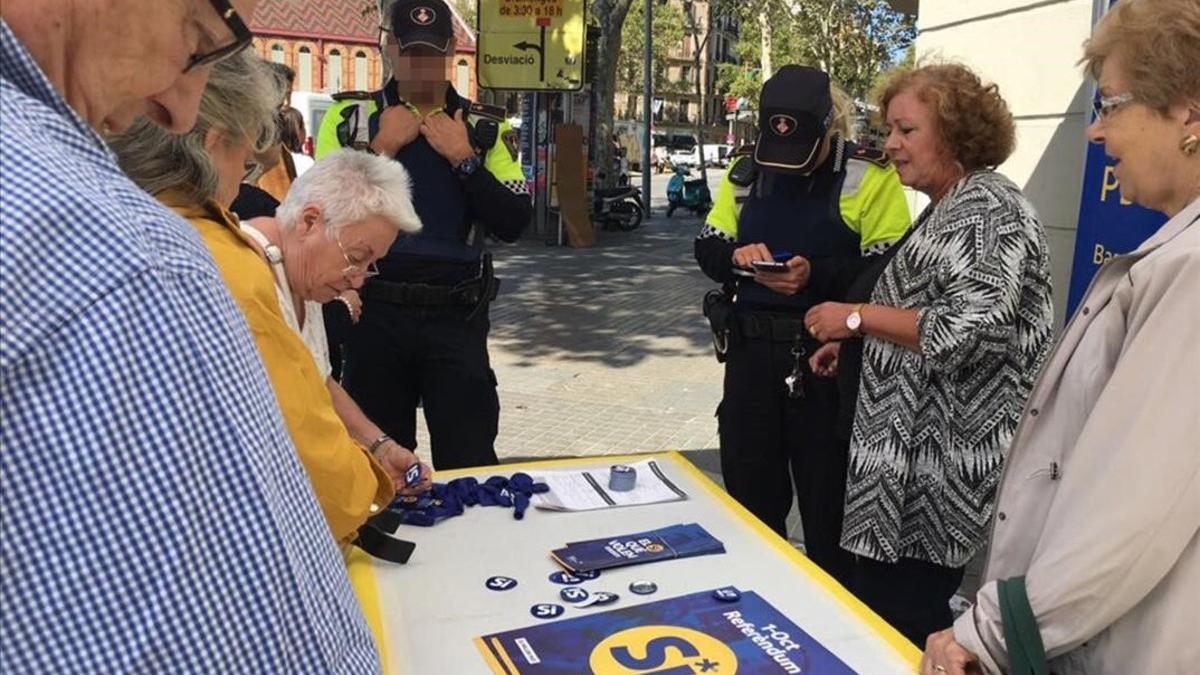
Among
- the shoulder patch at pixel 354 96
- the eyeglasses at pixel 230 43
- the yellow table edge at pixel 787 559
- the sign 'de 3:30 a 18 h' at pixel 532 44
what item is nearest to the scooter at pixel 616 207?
the sign 'de 3:30 a 18 h' at pixel 532 44

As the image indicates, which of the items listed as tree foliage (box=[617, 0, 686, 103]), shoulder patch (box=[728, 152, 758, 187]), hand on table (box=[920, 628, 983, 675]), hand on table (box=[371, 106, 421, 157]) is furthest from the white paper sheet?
tree foliage (box=[617, 0, 686, 103])

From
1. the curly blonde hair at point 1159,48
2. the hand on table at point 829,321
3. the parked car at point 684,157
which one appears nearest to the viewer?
the curly blonde hair at point 1159,48

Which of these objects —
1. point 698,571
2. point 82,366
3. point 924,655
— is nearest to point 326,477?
point 698,571

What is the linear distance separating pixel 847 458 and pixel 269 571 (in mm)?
2493

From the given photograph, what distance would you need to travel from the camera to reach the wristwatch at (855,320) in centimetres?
265

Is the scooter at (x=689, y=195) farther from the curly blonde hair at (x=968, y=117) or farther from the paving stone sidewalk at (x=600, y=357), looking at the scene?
the curly blonde hair at (x=968, y=117)

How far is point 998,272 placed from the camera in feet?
7.81

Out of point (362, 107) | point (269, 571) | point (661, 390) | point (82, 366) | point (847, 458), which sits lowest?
point (661, 390)

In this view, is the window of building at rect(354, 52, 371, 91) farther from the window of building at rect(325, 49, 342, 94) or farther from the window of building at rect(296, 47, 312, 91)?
the window of building at rect(296, 47, 312, 91)

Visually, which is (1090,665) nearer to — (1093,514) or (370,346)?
(1093,514)

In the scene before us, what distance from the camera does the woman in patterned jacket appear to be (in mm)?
2408

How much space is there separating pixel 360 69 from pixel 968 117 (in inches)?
1878

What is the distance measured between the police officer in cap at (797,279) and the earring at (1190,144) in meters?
1.49

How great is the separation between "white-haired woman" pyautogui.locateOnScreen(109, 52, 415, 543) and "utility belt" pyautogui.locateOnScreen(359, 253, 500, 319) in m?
1.37
